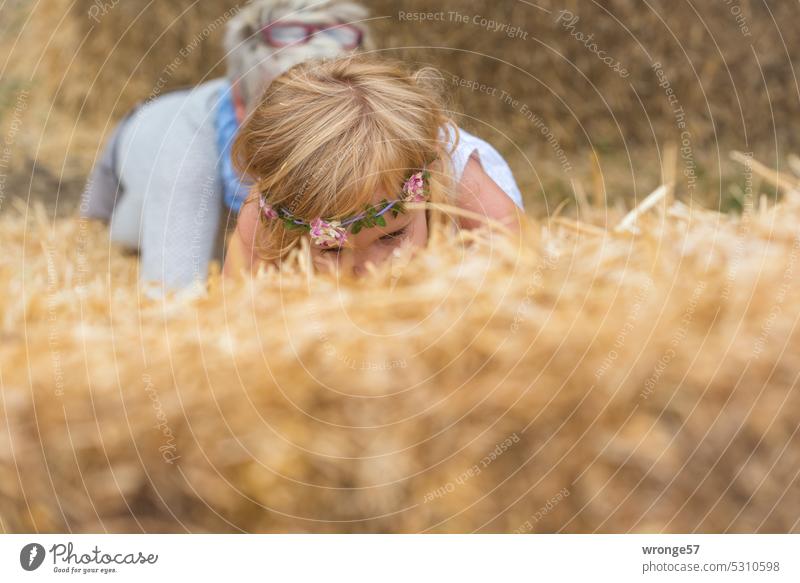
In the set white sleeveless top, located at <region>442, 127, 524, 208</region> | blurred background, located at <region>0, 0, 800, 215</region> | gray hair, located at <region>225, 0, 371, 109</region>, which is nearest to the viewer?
white sleeveless top, located at <region>442, 127, 524, 208</region>

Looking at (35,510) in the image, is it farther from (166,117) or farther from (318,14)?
(166,117)

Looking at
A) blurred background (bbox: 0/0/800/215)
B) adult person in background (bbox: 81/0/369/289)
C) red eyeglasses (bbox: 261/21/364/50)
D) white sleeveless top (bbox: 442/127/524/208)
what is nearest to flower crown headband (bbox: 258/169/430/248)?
white sleeveless top (bbox: 442/127/524/208)

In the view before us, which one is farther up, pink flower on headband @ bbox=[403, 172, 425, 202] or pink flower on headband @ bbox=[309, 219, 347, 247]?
pink flower on headband @ bbox=[403, 172, 425, 202]

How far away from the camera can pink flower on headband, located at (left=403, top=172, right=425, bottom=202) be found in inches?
39.0

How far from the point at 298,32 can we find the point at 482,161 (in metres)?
0.41

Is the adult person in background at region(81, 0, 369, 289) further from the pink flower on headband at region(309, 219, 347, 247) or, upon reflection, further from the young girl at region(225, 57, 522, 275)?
the pink flower on headband at region(309, 219, 347, 247)

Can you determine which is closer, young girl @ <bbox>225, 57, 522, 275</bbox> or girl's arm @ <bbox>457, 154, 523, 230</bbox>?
young girl @ <bbox>225, 57, 522, 275</bbox>

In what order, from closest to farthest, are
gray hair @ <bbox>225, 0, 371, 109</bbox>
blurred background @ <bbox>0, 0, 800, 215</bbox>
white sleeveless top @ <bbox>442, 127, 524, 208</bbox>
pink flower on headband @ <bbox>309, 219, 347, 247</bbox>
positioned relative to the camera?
pink flower on headband @ <bbox>309, 219, 347, 247</bbox>, white sleeveless top @ <bbox>442, 127, 524, 208</bbox>, gray hair @ <bbox>225, 0, 371, 109</bbox>, blurred background @ <bbox>0, 0, 800, 215</bbox>

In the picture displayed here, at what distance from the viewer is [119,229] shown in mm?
1548

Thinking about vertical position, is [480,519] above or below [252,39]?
below

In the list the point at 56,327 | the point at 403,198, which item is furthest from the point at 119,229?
the point at 56,327

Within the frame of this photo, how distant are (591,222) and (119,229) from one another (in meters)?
1.01

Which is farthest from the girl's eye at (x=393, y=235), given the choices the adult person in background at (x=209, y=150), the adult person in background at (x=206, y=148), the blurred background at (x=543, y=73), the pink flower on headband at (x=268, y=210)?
the blurred background at (x=543, y=73)

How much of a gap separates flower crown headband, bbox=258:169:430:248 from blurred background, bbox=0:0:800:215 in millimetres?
887
